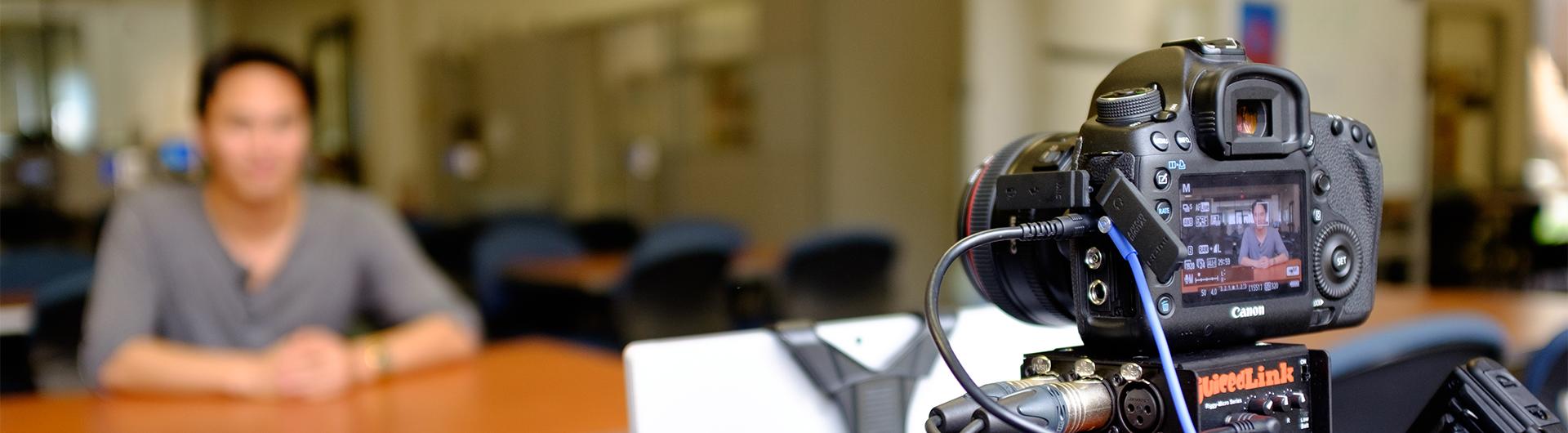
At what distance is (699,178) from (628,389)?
222 inches

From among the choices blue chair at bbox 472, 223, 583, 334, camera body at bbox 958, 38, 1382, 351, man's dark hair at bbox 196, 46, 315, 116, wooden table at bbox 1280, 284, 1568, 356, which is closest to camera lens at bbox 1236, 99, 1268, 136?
camera body at bbox 958, 38, 1382, 351

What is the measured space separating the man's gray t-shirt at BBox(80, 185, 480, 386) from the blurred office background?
329 millimetres

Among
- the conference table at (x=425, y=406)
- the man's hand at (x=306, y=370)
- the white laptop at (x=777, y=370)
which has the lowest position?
the conference table at (x=425, y=406)

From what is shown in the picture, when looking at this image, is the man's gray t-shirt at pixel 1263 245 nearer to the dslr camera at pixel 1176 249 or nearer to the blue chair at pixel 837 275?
the dslr camera at pixel 1176 249

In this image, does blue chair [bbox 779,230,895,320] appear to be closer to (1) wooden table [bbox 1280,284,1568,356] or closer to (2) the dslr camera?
(1) wooden table [bbox 1280,284,1568,356]

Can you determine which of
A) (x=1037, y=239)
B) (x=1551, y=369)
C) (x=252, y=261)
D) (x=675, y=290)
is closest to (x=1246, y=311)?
(x=1037, y=239)

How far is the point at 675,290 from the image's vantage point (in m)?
3.50

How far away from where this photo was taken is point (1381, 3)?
3.51 meters

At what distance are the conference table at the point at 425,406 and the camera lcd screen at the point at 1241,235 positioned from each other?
25.5 inches

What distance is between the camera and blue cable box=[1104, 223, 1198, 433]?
0.70 metres

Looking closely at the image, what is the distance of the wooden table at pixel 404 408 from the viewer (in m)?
1.47

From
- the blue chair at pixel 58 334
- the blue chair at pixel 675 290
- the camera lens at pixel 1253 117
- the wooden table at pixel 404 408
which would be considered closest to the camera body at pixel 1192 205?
the camera lens at pixel 1253 117

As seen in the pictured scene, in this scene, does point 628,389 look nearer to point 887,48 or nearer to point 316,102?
point 316,102

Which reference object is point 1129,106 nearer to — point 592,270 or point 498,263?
point 592,270
